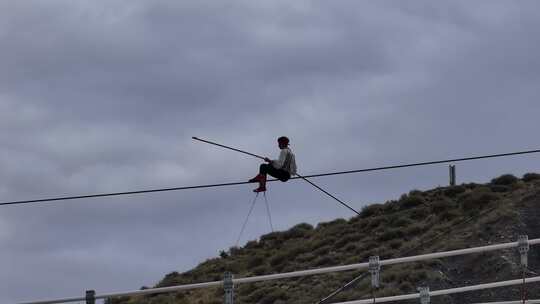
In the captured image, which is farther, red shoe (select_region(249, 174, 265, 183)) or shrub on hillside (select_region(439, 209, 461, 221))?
shrub on hillside (select_region(439, 209, 461, 221))

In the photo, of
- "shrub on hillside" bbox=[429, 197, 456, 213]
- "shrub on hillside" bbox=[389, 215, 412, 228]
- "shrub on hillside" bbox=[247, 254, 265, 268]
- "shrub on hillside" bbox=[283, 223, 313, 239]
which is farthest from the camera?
"shrub on hillside" bbox=[283, 223, 313, 239]

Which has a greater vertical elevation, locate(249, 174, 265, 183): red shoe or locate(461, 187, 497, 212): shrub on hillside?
locate(461, 187, 497, 212): shrub on hillside

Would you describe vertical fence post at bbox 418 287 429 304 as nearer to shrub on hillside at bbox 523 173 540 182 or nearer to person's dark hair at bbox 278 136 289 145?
person's dark hair at bbox 278 136 289 145

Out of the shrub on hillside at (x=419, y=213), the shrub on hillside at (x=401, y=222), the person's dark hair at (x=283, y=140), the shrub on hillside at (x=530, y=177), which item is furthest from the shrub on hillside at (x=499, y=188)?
the person's dark hair at (x=283, y=140)

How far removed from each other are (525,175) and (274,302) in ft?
49.9

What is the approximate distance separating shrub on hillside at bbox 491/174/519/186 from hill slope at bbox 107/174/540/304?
45 millimetres

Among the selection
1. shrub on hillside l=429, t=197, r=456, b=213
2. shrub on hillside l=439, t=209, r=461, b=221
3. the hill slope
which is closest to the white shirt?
the hill slope

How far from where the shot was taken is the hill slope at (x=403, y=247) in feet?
131

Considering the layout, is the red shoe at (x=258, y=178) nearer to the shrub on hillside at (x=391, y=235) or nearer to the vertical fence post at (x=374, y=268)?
the vertical fence post at (x=374, y=268)

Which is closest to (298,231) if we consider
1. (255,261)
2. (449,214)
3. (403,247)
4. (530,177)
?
(255,261)

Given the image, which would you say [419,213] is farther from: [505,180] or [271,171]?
[271,171]

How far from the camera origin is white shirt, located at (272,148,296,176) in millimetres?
24766

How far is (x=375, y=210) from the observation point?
59.2m

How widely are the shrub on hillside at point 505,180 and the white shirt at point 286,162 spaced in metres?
31.1
